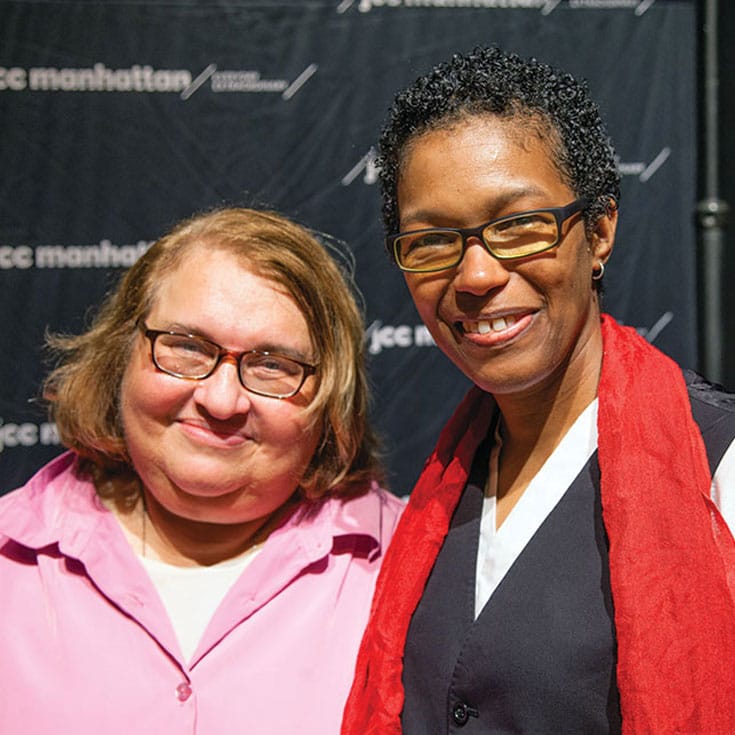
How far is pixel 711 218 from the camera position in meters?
2.25

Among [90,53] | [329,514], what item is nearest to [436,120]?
[329,514]

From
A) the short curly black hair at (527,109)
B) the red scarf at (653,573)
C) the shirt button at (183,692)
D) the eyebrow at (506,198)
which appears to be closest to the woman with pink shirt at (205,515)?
the shirt button at (183,692)

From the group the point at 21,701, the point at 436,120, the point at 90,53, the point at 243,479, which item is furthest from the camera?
the point at 90,53

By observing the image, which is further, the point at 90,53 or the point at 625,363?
the point at 90,53

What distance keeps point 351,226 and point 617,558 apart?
1.29m

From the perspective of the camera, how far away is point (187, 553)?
5.65ft

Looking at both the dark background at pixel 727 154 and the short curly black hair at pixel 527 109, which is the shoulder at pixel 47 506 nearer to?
the short curly black hair at pixel 527 109

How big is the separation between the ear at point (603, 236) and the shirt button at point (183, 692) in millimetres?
1029

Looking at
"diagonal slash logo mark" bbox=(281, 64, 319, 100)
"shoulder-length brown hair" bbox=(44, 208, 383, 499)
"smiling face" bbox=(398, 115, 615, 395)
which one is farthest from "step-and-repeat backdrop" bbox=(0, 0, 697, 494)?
"smiling face" bbox=(398, 115, 615, 395)

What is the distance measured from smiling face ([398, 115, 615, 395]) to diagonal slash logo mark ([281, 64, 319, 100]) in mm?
941

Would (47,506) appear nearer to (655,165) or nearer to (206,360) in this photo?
(206,360)

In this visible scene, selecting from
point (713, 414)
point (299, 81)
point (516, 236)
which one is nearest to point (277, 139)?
point (299, 81)

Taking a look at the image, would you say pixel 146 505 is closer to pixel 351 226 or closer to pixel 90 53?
pixel 351 226

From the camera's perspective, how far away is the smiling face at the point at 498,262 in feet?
4.10
